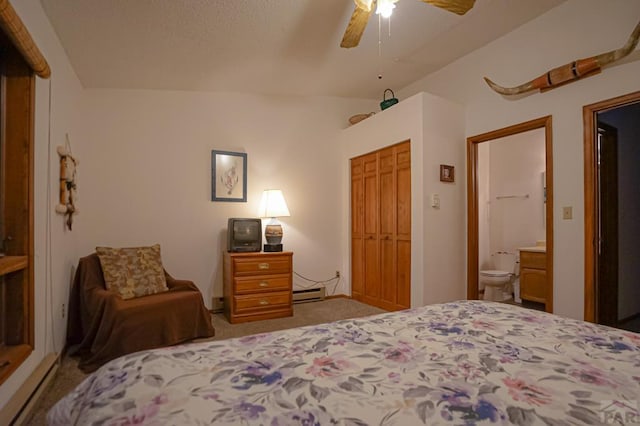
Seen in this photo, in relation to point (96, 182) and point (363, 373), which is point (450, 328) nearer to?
point (363, 373)

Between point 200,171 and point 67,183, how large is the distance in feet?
4.29

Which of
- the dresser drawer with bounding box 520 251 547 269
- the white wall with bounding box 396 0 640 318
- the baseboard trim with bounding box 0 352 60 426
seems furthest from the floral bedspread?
the dresser drawer with bounding box 520 251 547 269

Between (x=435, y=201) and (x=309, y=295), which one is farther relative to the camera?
(x=309, y=295)

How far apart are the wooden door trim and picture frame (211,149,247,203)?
3198 mm

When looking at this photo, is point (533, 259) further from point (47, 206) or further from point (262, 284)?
point (47, 206)

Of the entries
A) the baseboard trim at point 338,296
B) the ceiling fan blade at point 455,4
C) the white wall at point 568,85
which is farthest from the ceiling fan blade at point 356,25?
the baseboard trim at point 338,296

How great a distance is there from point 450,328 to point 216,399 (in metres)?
0.91

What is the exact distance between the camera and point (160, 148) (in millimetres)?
3547

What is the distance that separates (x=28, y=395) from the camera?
65.8 inches

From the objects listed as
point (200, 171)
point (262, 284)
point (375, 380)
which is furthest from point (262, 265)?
point (375, 380)

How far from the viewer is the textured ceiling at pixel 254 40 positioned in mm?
2270

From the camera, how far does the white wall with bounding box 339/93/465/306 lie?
10.4 ft

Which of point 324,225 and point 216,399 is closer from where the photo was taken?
point 216,399

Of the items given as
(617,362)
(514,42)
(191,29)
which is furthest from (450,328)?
(514,42)
